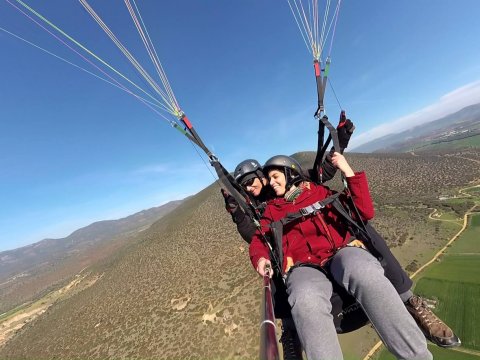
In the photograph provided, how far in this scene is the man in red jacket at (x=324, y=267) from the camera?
266 cm

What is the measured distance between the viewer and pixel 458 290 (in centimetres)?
2545

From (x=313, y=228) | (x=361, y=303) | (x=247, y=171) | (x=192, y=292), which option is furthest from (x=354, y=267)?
(x=192, y=292)

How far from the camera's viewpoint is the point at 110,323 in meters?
34.7

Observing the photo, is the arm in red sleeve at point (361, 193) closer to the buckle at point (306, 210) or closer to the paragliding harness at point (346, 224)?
the paragliding harness at point (346, 224)

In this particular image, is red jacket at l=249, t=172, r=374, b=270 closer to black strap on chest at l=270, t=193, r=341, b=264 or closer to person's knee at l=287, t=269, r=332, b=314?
black strap on chest at l=270, t=193, r=341, b=264

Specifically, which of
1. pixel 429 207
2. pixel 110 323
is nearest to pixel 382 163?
pixel 429 207

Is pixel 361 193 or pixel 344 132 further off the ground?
pixel 344 132

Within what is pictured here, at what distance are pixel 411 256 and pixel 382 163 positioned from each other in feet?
135

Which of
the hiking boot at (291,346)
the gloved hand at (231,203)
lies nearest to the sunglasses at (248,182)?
the gloved hand at (231,203)

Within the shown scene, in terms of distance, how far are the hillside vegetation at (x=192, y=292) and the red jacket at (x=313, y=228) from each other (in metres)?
20.7

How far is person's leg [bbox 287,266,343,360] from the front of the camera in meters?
2.62

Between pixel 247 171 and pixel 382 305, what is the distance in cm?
292

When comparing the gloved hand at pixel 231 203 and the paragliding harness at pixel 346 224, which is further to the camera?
the gloved hand at pixel 231 203

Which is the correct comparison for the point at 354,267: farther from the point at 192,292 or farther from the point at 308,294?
the point at 192,292
